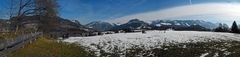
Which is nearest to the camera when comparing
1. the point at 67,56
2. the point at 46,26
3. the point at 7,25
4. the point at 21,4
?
the point at 67,56

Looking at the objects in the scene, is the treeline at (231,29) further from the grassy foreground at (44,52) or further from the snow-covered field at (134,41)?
the grassy foreground at (44,52)

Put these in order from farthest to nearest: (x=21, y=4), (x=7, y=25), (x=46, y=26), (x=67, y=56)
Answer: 1. (x=46, y=26)
2. (x=7, y=25)
3. (x=21, y=4)
4. (x=67, y=56)

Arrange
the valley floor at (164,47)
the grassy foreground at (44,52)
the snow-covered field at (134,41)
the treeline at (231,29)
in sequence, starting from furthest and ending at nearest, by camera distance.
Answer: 1. the treeline at (231,29)
2. the snow-covered field at (134,41)
3. the valley floor at (164,47)
4. the grassy foreground at (44,52)

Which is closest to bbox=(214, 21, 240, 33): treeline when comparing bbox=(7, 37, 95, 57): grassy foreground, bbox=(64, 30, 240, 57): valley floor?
bbox=(64, 30, 240, 57): valley floor

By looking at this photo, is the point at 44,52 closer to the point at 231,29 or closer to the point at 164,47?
the point at 164,47

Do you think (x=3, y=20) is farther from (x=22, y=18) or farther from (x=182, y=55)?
(x=182, y=55)

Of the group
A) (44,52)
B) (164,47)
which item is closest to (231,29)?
(164,47)

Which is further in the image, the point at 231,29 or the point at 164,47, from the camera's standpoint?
the point at 231,29

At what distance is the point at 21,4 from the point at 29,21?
631 cm

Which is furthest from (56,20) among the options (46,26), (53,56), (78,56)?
(53,56)

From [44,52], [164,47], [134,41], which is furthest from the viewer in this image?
[134,41]

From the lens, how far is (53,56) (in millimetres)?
31453

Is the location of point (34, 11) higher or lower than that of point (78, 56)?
higher

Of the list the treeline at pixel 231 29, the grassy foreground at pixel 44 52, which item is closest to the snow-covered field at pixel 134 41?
the grassy foreground at pixel 44 52
